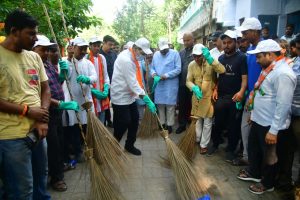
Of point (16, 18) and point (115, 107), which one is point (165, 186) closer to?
point (115, 107)

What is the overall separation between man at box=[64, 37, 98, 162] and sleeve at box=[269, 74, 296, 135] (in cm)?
216

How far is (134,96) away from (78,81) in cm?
82

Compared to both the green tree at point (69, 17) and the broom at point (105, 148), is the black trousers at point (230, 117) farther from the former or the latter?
the green tree at point (69, 17)

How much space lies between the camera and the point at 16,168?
198 centimetres

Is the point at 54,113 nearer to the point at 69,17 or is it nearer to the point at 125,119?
the point at 125,119

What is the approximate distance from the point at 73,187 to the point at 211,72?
2.33 m

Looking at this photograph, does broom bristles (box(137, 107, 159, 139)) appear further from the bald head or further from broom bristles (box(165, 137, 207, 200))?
broom bristles (box(165, 137, 207, 200))

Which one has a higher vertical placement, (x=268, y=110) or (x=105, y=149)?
(x=268, y=110)

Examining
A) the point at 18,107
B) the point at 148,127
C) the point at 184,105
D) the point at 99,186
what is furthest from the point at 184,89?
the point at 18,107

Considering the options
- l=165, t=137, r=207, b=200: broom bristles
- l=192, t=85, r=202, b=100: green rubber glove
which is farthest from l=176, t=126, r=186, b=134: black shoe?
l=165, t=137, r=207, b=200: broom bristles

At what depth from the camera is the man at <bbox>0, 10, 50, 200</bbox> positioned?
193 centimetres

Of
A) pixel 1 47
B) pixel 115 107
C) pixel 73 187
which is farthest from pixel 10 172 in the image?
pixel 115 107

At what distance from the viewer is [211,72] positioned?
3941 millimetres

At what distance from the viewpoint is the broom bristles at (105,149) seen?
10.2 ft
